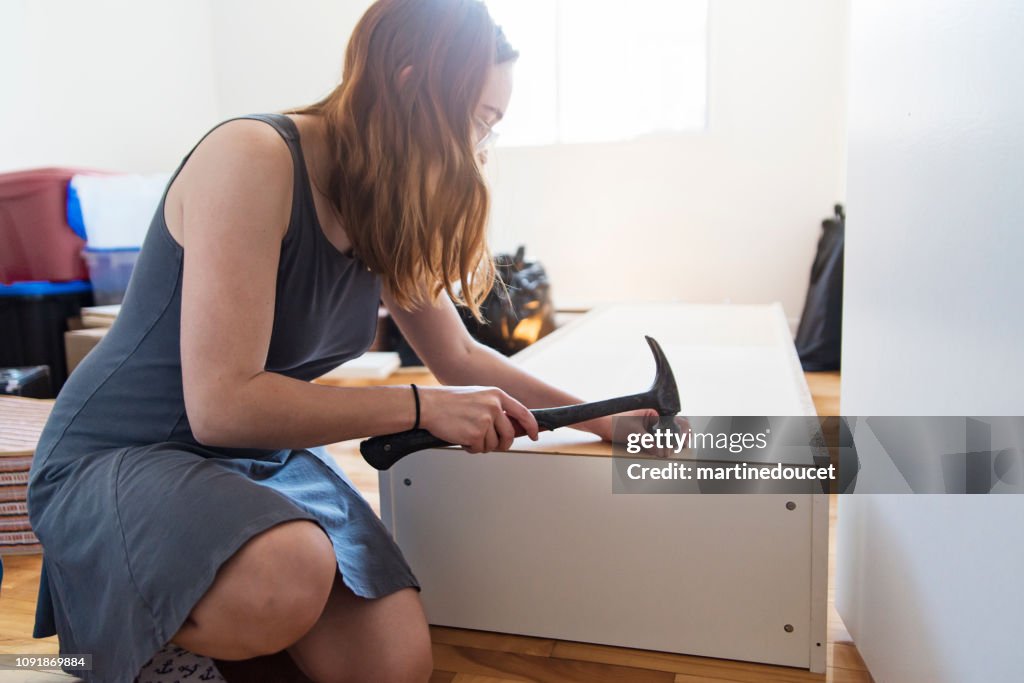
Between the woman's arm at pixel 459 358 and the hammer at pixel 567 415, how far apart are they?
0.12 meters

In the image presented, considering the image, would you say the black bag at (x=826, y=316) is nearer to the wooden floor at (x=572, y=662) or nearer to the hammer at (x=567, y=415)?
the wooden floor at (x=572, y=662)

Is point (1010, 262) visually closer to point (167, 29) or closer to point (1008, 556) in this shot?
point (1008, 556)

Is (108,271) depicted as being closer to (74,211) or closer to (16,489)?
(74,211)

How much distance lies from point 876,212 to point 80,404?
37.1 inches

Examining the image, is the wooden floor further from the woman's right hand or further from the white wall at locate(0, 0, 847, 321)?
the white wall at locate(0, 0, 847, 321)

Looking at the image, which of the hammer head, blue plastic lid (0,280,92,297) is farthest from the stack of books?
blue plastic lid (0,280,92,297)

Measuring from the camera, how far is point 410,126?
0.84 metres

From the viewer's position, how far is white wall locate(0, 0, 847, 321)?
350 centimetres

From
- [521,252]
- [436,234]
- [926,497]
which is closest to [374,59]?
[436,234]

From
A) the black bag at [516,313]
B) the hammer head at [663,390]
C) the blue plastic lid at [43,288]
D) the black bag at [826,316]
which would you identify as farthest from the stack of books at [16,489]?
the black bag at [826,316]

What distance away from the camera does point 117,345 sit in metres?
0.93

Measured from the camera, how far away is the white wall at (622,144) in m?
3.50

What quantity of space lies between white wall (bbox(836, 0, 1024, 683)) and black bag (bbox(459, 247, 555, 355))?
2.26 m

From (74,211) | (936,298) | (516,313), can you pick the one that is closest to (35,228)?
(74,211)
